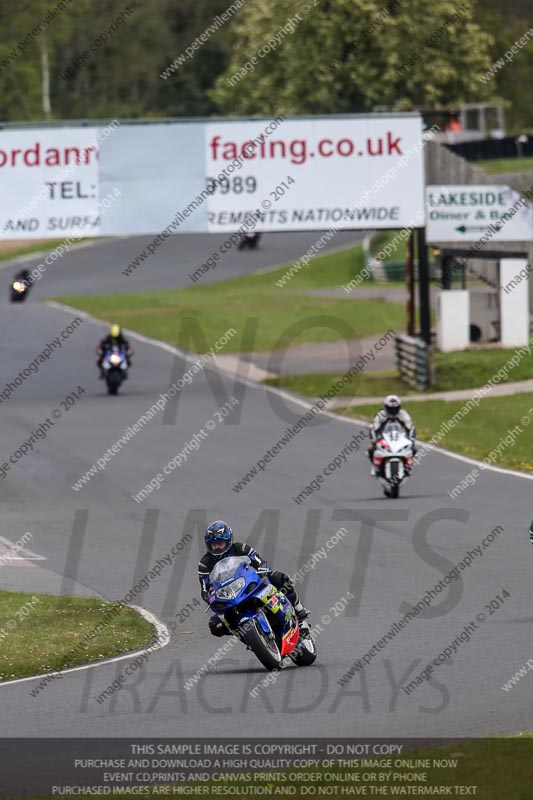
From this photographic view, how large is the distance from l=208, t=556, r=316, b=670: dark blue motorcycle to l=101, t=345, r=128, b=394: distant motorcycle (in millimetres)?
23418

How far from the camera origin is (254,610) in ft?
44.6

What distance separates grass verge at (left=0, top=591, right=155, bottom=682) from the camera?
49.6 feet

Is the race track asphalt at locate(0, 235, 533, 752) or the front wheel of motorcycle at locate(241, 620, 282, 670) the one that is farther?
the front wheel of motorcycle at locate(241, 620, 282, 670)

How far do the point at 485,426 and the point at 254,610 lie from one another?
1807 centimetres

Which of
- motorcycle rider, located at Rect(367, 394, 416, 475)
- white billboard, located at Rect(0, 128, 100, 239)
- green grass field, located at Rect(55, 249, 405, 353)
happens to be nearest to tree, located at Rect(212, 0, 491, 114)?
green grass field, located at Rect(55, 249, 405, 353)

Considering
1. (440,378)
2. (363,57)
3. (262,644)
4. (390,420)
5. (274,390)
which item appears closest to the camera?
(262,644)

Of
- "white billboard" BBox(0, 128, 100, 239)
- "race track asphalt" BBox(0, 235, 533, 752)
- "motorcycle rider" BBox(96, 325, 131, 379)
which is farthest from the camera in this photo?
"motorcycle rider" BBox(96, 325, 131, 379)

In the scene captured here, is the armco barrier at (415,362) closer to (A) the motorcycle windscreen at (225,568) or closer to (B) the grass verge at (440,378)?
(B) the grass verge at (440,378)

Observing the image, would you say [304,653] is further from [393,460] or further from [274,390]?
[274,390]

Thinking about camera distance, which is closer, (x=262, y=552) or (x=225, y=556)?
(x=225, y=556)

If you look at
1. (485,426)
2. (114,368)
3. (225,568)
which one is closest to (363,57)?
(114,368)

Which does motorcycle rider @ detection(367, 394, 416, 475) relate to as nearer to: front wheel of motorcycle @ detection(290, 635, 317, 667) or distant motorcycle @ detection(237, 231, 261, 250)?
front wheel of motorcycle @ detection(290, 635, 317, 667)

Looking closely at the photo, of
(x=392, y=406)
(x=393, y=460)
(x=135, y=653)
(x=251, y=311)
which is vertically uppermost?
(x=251, y=311)

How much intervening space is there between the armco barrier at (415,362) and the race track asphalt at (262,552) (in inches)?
139
